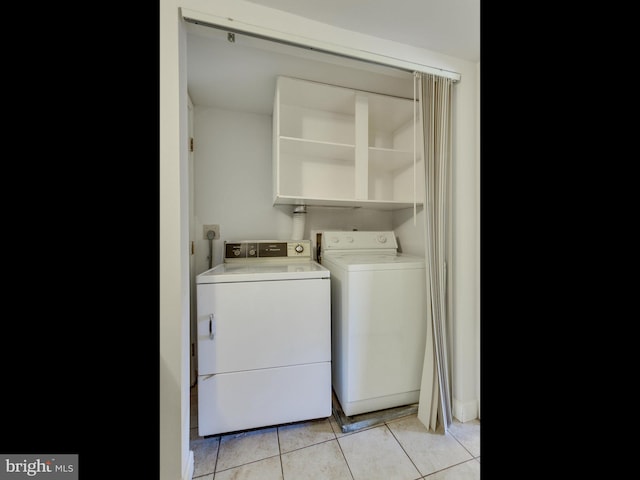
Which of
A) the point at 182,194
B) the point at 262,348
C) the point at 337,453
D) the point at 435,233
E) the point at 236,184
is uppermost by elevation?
the point at 236,184

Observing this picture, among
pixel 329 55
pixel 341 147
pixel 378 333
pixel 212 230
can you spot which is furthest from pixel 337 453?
pixel 329 55

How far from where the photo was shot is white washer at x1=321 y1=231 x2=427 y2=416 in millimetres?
1335

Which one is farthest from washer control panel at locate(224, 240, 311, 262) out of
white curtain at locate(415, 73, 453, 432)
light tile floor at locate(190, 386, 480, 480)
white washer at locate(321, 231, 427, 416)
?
light tile floor at locate(190, 386, 480, 480)

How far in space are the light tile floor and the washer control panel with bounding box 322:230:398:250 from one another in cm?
116

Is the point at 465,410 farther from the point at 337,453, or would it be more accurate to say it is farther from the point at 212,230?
the point at 212,230

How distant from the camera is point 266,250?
5.98ft

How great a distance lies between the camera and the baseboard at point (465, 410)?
4.55 feet

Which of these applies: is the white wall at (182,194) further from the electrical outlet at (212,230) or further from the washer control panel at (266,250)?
the electrical outlet at (212,230)

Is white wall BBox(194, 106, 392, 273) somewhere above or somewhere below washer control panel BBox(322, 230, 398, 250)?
above

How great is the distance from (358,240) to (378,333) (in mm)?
780

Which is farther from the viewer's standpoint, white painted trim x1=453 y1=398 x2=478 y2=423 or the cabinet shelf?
the cabinet shelf

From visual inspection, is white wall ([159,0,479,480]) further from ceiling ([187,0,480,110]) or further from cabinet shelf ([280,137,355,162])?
cabinet shelf ([280,137,355,162])
